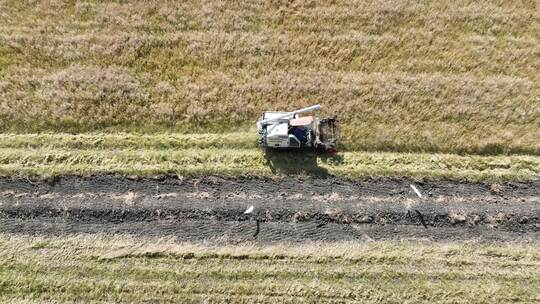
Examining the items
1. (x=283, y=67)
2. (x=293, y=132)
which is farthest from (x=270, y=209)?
(x=283, y=67)

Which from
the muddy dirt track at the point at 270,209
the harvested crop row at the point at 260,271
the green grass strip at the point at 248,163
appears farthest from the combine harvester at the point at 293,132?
the harvested crop row at the point at 260,271

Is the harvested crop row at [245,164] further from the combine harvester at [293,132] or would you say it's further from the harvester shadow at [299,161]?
the combine harvester at [293,132]

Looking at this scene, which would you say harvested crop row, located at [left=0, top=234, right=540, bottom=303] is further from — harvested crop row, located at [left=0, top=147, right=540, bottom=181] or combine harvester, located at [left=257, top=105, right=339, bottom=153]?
combine harvester, located at [left=257, top=105, right=339, bottom=153]

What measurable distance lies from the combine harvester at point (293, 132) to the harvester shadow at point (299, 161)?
10.2 inches

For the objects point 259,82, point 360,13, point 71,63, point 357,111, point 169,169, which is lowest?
point 169,169

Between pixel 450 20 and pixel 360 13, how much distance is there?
4.20 meters

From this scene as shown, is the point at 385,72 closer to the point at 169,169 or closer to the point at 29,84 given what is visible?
the point at 169,169

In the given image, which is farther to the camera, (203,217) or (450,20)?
(450,20)

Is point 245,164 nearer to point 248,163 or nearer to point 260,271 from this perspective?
point 248,163

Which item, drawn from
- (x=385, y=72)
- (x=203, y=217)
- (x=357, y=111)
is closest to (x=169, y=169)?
(x=203, y=217)

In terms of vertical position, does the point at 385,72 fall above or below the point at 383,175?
above

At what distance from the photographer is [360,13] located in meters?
20.8

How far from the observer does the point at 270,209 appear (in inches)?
666

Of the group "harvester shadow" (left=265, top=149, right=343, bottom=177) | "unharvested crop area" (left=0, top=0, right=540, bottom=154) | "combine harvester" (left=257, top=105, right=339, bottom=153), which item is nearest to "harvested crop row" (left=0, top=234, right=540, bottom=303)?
"harvester shadow" (left=265, top=149, right=343, bottom=177)
